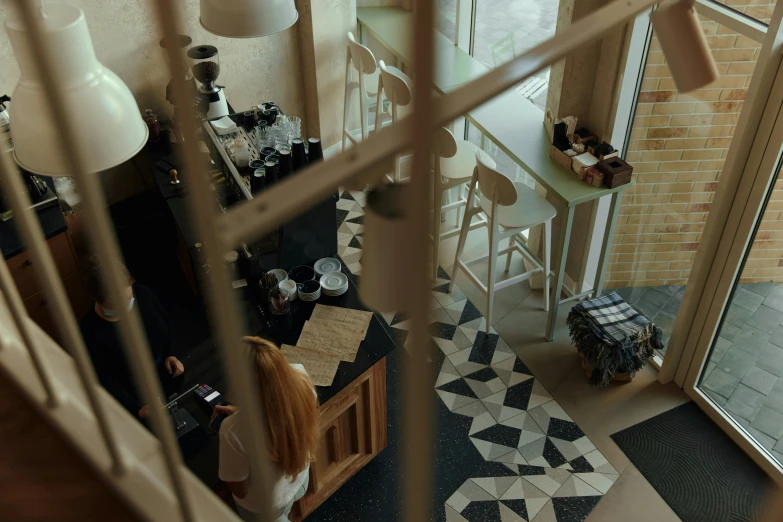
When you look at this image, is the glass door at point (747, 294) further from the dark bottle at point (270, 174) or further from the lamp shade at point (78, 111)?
the lamp shade at point (78, 111)

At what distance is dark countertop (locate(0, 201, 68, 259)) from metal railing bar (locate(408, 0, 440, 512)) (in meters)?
3.49

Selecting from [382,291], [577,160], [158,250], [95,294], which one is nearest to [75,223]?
[158,250]

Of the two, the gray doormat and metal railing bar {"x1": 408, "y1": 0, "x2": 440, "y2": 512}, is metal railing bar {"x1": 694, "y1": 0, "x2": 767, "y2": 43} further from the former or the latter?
metal railing bar {"x1": 408, "y1": 0, "x2": 440, "y2": 512}

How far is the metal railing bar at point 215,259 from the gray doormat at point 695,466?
11.2 feet

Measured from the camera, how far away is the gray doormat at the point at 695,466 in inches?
135

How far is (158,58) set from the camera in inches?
181

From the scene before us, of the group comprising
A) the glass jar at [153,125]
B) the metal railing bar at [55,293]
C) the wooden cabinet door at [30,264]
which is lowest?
the wooden cabinet door at [30,264]

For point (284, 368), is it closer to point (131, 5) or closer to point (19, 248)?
point (19, 248)

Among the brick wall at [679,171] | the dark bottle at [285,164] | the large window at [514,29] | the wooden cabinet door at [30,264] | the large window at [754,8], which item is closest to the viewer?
the large window at [754,8]

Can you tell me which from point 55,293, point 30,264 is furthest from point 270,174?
point 55,293

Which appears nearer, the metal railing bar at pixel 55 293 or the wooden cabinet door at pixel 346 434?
the metal railing bar at pixel 55 293

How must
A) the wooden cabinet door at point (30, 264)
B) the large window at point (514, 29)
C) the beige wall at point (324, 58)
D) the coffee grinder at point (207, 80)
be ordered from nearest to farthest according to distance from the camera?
the wooden cabinet door at point (30, 264)
the coffee grinder at point (207, 80)
the large window at point (514, 29)
the beige wall at point (324, 58)

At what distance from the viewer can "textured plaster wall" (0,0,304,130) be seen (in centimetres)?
419

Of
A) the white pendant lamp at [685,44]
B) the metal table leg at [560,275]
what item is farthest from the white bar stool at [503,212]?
the white pendant lamp at [685,44]
